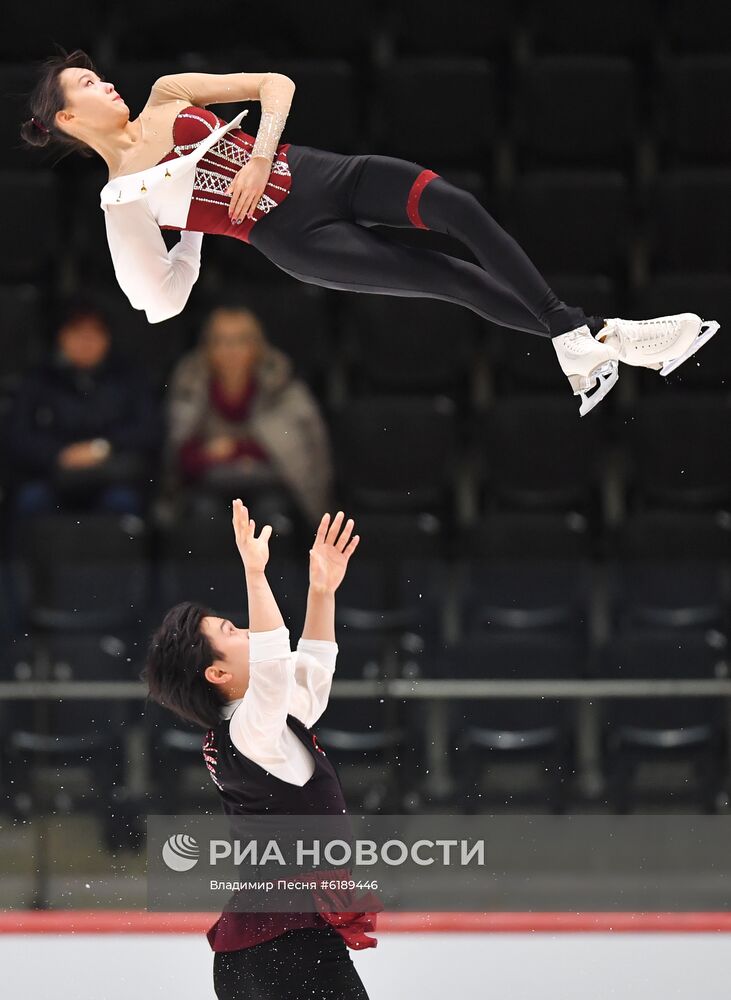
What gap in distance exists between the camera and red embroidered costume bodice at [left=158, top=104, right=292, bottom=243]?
3.78 meters

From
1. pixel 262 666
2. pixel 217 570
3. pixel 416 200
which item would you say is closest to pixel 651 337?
pixel 416 200

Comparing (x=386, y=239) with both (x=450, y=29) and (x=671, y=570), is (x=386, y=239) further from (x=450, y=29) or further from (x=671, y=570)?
(x=450, y=29)

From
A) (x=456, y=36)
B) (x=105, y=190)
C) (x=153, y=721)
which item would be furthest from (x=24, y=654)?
(x=456, y=36)

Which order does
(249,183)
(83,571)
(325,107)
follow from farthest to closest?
(325,107) < (83,571) < (249,183)

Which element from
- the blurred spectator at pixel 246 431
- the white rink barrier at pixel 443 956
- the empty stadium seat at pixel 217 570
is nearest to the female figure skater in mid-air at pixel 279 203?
the blurred spectator at pixel 246 431

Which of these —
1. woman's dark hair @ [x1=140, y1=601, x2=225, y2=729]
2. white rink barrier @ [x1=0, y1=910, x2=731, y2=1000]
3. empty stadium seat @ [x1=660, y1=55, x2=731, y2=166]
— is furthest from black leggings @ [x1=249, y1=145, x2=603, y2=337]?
empty stadium seat @ [x1=660, y1=55, x2=731, y2=166]

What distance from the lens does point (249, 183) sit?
3750 mm

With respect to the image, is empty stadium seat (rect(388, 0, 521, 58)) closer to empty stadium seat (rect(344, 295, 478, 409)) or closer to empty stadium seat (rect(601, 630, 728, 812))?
empty stadium seat (rect(344, 295, 478, 409))

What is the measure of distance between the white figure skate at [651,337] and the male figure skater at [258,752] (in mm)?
867

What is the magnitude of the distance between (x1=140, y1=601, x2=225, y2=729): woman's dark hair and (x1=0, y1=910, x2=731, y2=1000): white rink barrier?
909mm

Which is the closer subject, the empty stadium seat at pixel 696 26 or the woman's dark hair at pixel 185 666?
the woman's dark hair at pixel 185 666

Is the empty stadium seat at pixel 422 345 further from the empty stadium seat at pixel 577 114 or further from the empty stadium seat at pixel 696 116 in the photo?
the empty stadium seat at pixel 696 116

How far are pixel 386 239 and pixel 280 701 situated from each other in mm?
1047

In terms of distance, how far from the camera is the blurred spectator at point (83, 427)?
5.06 m
